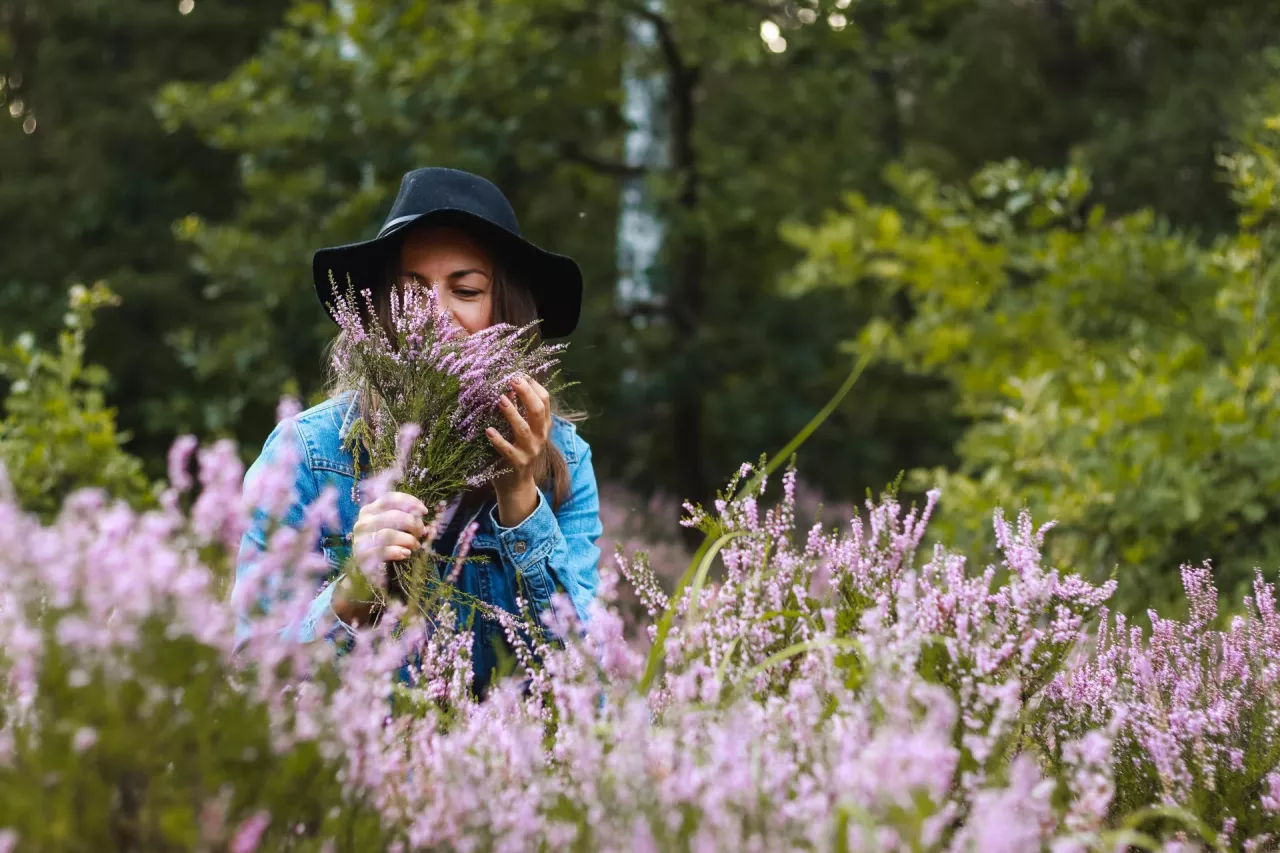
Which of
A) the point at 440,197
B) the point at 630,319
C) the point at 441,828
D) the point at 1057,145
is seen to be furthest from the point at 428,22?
the point at 1057,145

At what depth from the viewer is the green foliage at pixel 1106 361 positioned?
444 cm

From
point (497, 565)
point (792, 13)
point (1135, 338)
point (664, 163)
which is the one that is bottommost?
point (497, 565)

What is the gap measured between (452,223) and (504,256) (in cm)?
16

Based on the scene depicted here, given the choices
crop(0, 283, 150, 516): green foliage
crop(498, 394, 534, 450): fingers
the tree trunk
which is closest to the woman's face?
crop(498, 394, 534, 450): fingers

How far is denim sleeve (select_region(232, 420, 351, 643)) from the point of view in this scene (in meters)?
1.45

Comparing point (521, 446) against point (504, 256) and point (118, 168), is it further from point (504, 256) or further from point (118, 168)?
point (118, 168)

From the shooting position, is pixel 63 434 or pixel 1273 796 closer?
pixel 1273 796

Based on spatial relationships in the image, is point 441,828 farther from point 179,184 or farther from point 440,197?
point 179,184

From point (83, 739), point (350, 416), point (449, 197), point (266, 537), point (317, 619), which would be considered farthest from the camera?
point (449, 197)

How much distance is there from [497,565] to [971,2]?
7.46 metres

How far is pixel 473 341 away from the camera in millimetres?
2463

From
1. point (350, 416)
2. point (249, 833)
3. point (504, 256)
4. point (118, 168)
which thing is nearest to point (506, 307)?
point (504, 256)

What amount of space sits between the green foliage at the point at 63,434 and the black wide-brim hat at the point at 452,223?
9.22 ft

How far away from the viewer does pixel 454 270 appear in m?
2.92
